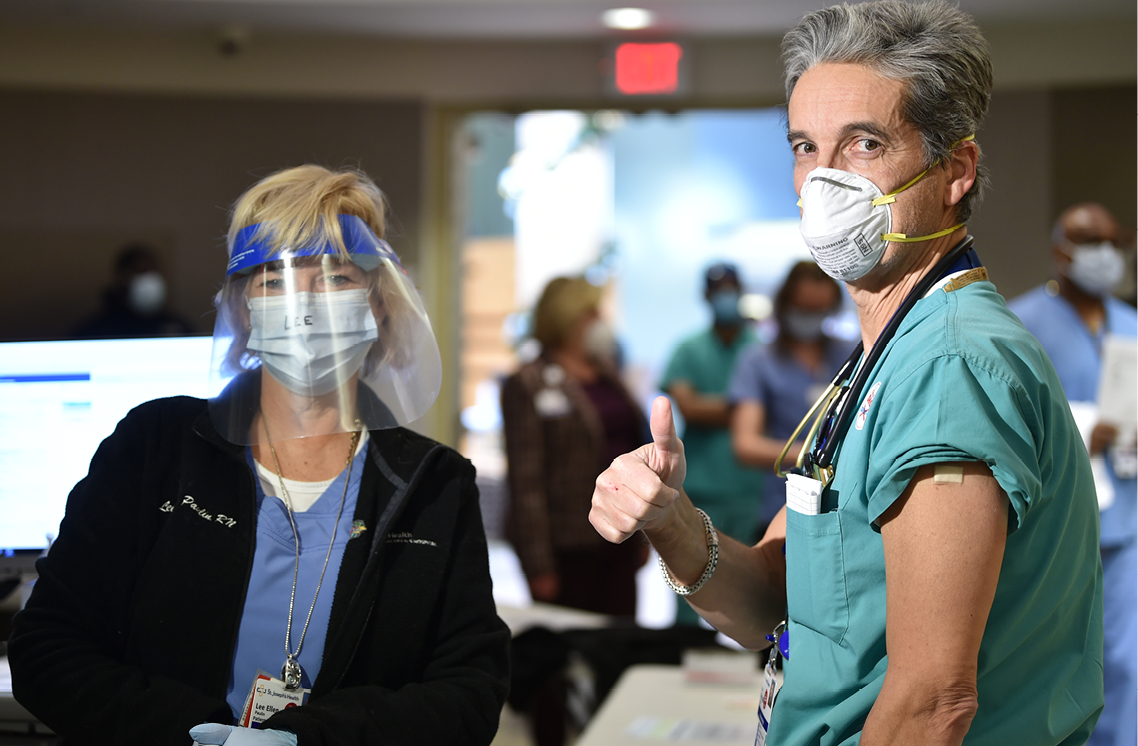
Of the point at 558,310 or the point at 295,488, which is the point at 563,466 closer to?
the point at 558,310

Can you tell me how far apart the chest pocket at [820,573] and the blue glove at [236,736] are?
2.18 ft

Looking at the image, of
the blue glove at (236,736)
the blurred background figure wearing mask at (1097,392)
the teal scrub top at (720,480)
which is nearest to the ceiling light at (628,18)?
the teal scrub top at (720,480)

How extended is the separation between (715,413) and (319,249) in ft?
10.3

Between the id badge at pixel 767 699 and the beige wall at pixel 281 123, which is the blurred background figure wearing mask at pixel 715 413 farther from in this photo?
the id badge at pixel 767 699

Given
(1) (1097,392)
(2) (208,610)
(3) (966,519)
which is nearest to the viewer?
(3) (966,519)

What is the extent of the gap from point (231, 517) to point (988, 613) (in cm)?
97

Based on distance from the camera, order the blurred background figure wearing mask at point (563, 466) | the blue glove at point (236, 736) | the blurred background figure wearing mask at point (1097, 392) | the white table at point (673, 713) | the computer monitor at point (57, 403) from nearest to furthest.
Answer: the blue glove at point (236, 736), the computer monitor at point (57, 403), the white table at point (673, 713), the blurred background figure wearing mask at point (1097, 392), the blurred background figure wearing mask at point (563, 466)

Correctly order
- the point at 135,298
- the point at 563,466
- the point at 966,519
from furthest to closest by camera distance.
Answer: the point at 135,298 < the point at 563,466 < the point at 966,519

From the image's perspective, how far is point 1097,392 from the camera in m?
3.04

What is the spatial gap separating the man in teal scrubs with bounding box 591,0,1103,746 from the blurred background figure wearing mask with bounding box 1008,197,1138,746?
1.78m

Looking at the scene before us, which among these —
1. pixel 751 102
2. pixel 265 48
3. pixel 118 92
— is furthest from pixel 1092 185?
pixel 118 92

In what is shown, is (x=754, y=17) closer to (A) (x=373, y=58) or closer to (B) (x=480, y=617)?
(A) (x=373, y=58)

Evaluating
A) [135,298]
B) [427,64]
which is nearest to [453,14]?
[427,64]

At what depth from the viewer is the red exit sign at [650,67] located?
195 inches
